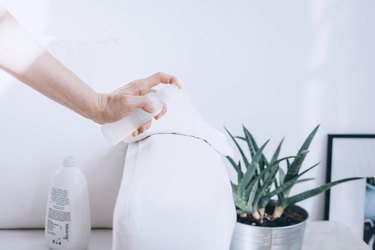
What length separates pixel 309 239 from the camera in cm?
117

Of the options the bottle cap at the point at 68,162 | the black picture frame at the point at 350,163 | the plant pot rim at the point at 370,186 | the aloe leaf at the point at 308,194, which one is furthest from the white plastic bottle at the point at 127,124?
the plant pot rim at the point at 370,186

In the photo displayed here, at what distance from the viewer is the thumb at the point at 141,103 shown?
713mm

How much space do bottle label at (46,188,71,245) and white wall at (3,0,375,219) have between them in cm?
52

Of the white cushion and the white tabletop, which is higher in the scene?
the white cushion

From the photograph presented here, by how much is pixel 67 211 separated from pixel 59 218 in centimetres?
2

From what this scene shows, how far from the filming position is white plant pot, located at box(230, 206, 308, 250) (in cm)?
87

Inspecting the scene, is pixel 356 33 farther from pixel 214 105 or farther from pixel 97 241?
pixel 97 241

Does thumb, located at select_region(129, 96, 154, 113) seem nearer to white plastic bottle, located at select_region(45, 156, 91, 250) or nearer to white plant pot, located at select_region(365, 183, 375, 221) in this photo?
white plastic bottle, located at select_region(45, 156, 91, 250)

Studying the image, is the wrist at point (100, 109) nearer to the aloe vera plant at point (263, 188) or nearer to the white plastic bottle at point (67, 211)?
the white plastic bottle at point (67, 211)

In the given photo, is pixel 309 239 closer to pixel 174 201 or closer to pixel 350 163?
pixel 350 163

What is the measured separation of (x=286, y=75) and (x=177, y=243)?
888 mm

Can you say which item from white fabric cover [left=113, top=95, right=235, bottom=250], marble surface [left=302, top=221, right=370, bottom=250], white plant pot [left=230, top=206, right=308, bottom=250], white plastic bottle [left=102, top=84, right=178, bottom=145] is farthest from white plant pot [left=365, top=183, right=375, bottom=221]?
white plastic bottle [left=102, top=84, right=178, bottom=145]

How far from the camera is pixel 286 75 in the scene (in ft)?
4.30

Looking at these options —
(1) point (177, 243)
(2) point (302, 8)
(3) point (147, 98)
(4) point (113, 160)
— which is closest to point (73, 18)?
(4) point (113, 160)
